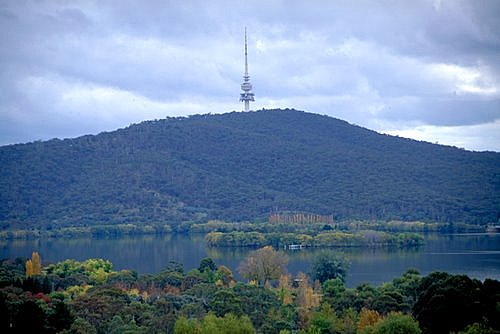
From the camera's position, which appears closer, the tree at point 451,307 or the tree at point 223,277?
the tree at point 451,307

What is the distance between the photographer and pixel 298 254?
8381 centimetres

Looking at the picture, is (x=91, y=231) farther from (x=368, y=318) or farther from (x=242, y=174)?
(x=368, y=318)

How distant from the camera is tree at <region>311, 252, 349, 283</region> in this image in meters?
56.8

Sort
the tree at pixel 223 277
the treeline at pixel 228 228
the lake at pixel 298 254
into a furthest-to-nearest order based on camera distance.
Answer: the treeline at pixel 228 228, the lake at pixel 298 254, the tree at pixel 223 277

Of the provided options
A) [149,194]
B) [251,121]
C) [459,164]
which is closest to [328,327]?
[149,194]

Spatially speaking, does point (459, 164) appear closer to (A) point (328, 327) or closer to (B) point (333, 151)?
(B) point (333, 151)

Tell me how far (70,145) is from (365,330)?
15627 centimetres

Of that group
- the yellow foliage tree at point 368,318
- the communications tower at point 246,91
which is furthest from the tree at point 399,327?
the communications tower at point 246,91

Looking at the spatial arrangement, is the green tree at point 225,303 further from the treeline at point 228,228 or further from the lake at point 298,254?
the treeline at point 228,228

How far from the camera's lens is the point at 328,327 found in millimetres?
35719

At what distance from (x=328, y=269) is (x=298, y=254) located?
26.9 m

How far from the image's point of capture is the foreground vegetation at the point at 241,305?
32906mm

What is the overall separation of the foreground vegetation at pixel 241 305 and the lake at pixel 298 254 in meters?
11.5

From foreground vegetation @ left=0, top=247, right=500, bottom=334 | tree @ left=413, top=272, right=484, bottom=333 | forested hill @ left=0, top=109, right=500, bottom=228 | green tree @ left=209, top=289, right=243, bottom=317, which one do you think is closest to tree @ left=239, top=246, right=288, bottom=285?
foreground vegetation @ left=0, top=247, right=500, bottom=334
